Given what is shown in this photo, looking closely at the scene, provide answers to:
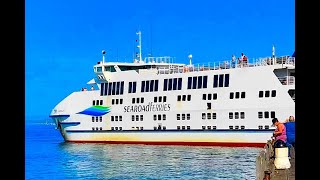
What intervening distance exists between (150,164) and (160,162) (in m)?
0.95

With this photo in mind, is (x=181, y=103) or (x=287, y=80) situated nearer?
(x=287, y=80)

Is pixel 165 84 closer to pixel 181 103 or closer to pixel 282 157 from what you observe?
pixel 181 103

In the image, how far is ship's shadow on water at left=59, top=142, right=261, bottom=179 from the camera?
25.2 meters

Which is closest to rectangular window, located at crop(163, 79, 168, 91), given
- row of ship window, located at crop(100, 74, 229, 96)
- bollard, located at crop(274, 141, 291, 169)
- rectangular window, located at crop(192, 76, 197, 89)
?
row of ship window, located at crop(100, 74, 229, 96)

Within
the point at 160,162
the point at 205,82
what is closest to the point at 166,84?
the point at 205,82

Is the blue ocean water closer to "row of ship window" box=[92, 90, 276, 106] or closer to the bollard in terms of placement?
"row of ship window" box=[92, 90, 276, 106]

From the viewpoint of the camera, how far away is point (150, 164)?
1176 inches

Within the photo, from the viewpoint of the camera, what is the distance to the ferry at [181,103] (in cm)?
3666
